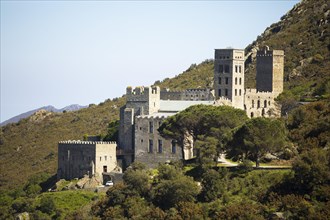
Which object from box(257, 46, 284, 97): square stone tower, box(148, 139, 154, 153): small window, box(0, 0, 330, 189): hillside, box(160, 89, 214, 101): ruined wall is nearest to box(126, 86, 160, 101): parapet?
box(148, 139, 154, 153): small window

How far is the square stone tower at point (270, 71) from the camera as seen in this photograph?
10556 centimetres

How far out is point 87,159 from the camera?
88.1 metres

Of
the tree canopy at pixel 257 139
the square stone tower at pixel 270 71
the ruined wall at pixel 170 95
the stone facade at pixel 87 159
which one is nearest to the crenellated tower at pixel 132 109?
the stone facade at pixel 87 159

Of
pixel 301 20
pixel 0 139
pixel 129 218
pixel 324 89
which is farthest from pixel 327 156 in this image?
pixel 0 139

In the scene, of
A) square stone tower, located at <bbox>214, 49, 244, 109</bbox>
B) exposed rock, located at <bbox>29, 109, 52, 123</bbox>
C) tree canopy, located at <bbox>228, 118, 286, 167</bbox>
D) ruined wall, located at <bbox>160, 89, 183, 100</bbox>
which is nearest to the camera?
tree canopy, located at <bbox>228, 118, 286, 167</bbox>

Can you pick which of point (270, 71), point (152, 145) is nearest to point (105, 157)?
point (152, 145)

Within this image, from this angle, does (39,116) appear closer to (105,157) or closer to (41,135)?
(41,135)

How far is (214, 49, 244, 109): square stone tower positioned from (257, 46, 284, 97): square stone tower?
875cm

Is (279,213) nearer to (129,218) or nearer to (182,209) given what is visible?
(182,209)

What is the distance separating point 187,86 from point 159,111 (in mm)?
37148

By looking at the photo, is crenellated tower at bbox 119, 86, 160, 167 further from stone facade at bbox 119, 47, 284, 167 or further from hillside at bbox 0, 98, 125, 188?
hillside at bbox 0, 98, 125, 188

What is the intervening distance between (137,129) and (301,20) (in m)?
53.6

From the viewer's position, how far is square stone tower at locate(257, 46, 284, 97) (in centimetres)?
10556

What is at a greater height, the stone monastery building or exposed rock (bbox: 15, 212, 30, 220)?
the stone monastery building
